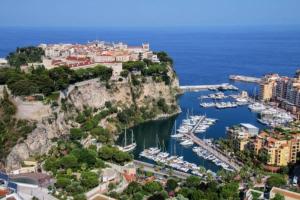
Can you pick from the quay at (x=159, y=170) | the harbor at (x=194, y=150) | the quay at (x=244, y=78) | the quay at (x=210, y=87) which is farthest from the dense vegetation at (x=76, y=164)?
the quay at (x=244, y=78)

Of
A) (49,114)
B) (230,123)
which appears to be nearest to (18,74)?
(49,114)

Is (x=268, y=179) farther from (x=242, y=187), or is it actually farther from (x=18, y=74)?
(x=18, y=74)

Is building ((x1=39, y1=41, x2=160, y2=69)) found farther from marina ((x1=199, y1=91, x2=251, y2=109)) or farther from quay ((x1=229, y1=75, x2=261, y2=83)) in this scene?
quay ((x1=229, y1=75, x2=261, y2=83))

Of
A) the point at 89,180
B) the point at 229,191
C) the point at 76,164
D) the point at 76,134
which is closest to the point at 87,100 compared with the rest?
the point at 76,134

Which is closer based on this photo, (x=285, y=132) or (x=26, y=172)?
(x=26, y=172)

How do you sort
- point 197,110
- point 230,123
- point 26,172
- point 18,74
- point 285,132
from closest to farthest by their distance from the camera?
point 26,172 < point 285,132 < point 18,74 < point 230,123 < point 197,110

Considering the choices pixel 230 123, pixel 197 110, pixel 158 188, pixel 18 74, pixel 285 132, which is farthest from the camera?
pixel 197 110

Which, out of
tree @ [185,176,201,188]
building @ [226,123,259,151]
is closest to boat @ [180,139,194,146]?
building @ [226,123,259,151]

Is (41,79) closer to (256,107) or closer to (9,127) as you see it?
(9,127)
